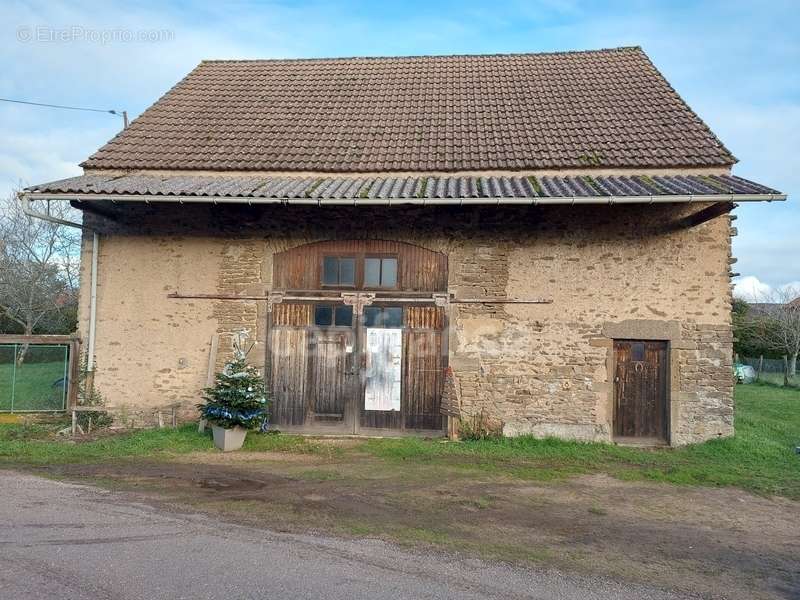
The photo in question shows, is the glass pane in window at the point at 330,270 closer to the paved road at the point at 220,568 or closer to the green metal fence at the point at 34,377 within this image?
the green metal fence at the point at 34,377

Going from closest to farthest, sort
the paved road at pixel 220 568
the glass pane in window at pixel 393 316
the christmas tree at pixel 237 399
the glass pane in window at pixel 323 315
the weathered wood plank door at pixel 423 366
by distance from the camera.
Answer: the paved road at pixel 220 568 < the christmas tree at pixel 237 399 < the weathered wood plank door at pixel 423 366 < the glass pane in window at pixel 393 316 < the glass pane in window at pixel 323 315

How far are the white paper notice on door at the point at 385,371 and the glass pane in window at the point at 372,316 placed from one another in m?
0.18

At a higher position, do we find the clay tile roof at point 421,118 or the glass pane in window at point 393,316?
the clay tile roof at point 421,118

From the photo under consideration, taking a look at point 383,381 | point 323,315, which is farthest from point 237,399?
point 383,381

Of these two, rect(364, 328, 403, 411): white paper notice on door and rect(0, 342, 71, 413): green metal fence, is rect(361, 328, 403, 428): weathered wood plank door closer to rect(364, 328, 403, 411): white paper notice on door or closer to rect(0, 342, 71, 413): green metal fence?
rect(364, 328, 403, 411): white paper notice on door

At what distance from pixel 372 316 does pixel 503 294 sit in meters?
2.12

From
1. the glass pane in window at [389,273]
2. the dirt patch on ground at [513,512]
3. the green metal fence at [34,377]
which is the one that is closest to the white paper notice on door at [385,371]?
the glass pane in window at [389,273]

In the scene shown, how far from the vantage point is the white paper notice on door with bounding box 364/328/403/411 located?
31.9 feet

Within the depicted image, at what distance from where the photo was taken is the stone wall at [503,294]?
30.6ft

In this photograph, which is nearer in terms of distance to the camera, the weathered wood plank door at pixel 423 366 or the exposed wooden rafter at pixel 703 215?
the exposed wooden rafter at pixel 703 215

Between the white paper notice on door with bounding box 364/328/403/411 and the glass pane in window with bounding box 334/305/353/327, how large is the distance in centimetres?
52

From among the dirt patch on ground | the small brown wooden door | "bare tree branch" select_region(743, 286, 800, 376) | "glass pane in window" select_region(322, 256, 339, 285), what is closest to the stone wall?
the small brown wooden door

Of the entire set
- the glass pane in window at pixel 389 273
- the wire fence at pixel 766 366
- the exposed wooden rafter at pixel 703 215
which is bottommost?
the wire fence at pixel 766 366

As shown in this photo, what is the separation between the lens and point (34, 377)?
32.6 ft
